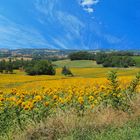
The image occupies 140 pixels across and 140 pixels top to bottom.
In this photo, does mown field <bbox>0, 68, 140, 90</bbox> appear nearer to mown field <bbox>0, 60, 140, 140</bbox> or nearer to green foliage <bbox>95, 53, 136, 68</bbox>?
mown field <bbox>0, 60, 140, 140</bbox>

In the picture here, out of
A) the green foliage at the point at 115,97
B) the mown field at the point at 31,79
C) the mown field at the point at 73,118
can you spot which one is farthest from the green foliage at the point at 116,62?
the mown field at the point at 73,118

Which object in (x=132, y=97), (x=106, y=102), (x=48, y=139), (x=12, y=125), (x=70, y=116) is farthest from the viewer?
(x=132, y=97)

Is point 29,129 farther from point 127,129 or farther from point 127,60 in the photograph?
Answer: point 127,60

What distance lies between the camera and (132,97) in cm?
1080

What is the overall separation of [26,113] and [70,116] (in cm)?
87

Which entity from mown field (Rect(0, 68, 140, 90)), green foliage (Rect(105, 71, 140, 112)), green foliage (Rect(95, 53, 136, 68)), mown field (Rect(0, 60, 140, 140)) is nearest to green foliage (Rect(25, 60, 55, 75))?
mown field (Rect(0, 68, 140, 90))

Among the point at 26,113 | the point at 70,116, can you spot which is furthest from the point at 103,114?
the point at 26,113

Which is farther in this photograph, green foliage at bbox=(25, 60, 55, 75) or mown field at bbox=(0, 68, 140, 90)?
green foliage at bbox=(25, 60, 55, 75)

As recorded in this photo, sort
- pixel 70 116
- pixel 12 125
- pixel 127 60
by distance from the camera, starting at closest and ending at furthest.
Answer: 1. pixel 12 125
2. pixel 70 116
3. pixel 127 60

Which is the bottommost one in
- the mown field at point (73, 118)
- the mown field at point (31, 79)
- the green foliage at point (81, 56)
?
the mown field at point (31, 79)

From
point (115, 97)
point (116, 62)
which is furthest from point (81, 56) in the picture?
point (115, 97)

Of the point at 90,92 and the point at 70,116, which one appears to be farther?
the point at 90,92

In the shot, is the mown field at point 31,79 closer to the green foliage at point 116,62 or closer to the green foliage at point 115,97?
the green foliage at point 115,97

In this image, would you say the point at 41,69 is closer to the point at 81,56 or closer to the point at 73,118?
the point at 81,56
